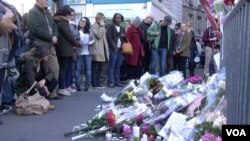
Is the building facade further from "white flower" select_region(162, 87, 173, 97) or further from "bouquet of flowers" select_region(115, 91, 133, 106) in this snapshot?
"white flower" select_region(162, 87, 173, 97)

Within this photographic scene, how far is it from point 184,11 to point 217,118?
31.5 metres

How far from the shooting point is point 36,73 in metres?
8.72

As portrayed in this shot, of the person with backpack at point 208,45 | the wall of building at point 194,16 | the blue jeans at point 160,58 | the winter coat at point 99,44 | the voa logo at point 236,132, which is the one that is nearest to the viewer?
the voa logo at point 236,132

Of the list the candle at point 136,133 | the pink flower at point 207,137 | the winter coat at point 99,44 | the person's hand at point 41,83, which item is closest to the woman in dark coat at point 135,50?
the winter coat at point 99,44

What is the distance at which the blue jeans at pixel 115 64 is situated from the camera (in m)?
12.2

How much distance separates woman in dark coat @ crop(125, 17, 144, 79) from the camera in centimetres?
1316

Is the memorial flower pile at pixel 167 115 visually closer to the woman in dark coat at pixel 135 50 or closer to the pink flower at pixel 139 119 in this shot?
the pink flower at pixel 139 119

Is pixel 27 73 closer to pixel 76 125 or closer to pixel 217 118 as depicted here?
pixel 76 125

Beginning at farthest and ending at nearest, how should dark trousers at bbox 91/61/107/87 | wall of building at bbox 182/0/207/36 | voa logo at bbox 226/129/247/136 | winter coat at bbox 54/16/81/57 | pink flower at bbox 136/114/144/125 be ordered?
wall of building at bbox 182/0/207/36 < dark trousers at bbox 91/61/107/87 < winter coat at bbox 54/16/81/57 < pink flower at bbox 136/114/144/125 < voa logo at bbox 226/129/247/136

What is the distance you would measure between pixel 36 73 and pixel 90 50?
9.20ft

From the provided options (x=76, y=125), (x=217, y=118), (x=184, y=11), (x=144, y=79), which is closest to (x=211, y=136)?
(x=217, y=118)

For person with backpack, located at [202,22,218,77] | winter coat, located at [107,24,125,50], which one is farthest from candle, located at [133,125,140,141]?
person with backpack, located at [202,22,218,77]

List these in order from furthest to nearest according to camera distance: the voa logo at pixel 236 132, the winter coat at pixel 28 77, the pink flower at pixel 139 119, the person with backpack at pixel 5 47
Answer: the winter coat at pixel 28 77 → the person with backpack at pixel 5 47 → the pink flower at pixel 139 119 → the voa logo at pixel 236 132

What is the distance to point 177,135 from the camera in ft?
17.4
